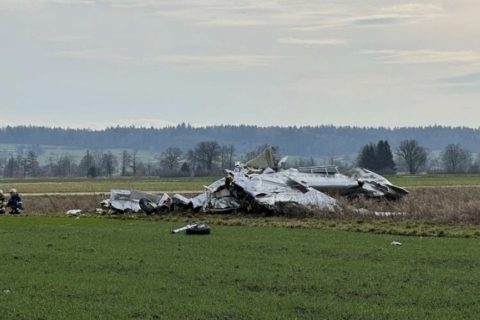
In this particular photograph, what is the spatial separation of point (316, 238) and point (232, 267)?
7.86 meters

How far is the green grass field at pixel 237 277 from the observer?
38.2 ft

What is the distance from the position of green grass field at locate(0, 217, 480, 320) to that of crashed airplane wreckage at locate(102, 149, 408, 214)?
12.6m

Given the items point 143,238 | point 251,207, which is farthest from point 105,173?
point 143,238

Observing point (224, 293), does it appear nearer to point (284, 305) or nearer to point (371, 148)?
point (284, 305)

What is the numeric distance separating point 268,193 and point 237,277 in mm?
23725

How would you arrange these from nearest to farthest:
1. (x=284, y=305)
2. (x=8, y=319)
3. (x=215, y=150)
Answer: (x=8, y=319) < (x=284, y=305) < (x=215, y=150)

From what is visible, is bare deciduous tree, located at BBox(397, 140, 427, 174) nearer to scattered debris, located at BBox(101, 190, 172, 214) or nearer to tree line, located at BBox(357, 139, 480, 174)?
tree line, located at BBox(357, 139, 480, 174)

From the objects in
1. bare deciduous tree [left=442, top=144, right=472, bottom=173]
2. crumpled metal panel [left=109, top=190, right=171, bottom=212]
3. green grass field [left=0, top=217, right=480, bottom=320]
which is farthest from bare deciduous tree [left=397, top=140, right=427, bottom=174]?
green grass field [left=0, top=217, right=480, bottom=320]

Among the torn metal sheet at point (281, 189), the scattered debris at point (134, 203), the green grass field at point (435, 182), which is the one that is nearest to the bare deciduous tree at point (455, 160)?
the green grass field at point (435, 182)

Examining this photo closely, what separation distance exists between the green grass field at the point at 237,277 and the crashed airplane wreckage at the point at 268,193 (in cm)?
1258

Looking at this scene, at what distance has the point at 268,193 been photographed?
38594 millimetres

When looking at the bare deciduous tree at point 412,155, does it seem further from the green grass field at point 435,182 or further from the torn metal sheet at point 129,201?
the torn metal sheet at point 129,201

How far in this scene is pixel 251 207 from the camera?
3875cm

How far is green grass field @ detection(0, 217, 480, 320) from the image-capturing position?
1165 cm
